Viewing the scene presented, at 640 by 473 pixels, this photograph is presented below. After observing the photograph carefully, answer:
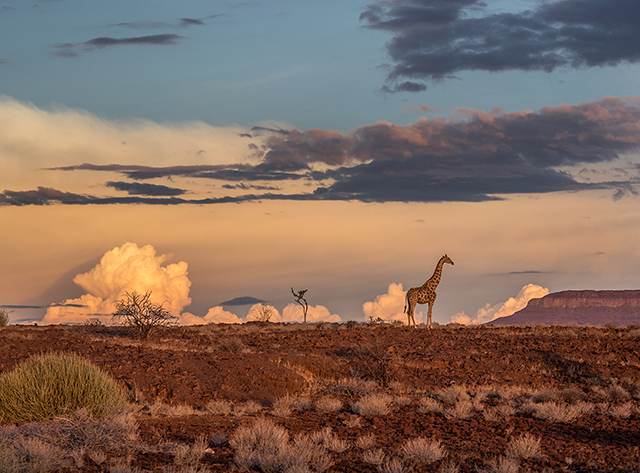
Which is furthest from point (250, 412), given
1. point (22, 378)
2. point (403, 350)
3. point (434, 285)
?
point (434, 285)

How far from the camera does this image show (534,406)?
1567cm

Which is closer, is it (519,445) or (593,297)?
(519,445)

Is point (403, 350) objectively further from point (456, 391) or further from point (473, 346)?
point (456, 391)

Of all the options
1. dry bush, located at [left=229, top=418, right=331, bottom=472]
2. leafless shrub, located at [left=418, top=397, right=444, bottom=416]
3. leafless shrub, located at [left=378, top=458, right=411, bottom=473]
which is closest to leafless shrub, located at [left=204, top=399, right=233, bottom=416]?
dry bush, located at [left=229, top=418, right=331, bottom=472]

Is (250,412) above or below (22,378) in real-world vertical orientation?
below

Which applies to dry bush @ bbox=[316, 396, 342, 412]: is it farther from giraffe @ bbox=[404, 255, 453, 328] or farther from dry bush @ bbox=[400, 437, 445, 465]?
giraffe @ bbox=[404, 255, 453, 328]

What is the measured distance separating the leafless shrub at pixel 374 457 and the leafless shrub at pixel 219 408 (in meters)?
6.18

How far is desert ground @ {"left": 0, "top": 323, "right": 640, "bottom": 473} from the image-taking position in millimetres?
10656

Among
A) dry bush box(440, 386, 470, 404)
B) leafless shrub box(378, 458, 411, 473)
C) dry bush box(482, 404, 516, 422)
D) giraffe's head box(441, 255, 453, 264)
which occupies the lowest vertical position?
dry bush box(440, 386, 470, 404)

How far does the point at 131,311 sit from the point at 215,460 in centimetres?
2068

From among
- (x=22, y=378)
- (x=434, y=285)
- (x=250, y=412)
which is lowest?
(x=250, y=412)

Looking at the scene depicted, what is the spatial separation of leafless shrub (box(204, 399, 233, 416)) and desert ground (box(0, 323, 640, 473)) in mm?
60

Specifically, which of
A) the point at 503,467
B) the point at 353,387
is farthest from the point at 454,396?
the point at 503,467

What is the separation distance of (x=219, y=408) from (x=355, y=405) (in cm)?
372
